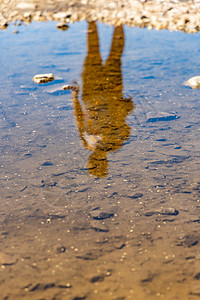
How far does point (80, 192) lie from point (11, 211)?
0.53m

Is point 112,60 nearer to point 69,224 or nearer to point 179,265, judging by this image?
point 69,224

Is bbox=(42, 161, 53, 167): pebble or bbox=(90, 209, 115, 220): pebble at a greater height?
bbox=(42, 161, 53, 167): pebble

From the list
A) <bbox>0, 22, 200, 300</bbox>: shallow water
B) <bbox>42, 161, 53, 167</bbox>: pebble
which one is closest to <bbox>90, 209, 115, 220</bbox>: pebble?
<bbox>0, 22, 200, 300</bbox>: shallow water

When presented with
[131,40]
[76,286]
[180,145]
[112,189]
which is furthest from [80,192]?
[131,40]

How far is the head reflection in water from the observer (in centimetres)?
325

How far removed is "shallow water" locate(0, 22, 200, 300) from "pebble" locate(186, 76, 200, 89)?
118mm

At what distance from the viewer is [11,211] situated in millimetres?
2533

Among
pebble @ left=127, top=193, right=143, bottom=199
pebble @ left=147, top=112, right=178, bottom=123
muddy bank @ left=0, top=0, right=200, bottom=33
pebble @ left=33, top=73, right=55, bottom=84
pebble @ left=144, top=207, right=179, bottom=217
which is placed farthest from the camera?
muddy bank @ left=0, top=0, right=200, bottom=33

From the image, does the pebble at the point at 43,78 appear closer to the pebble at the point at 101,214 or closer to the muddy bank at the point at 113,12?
the pebble at the point at 101,214

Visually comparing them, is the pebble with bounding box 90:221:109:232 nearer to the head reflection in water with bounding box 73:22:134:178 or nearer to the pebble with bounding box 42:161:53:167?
the head reflection in water with bounding box 73:22:134:178

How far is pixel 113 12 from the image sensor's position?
7719 millimetres

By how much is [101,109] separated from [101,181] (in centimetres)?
136

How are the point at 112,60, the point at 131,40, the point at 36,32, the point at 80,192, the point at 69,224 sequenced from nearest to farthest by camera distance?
the point at 69,224
the point at 80,192
the point at 112,60
the point at 131,40
the point at 36,32

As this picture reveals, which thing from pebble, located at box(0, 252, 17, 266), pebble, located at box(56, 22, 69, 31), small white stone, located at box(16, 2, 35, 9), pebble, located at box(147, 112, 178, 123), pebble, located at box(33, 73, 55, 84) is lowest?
pebble, located at box(0, 252, 17, 266)
